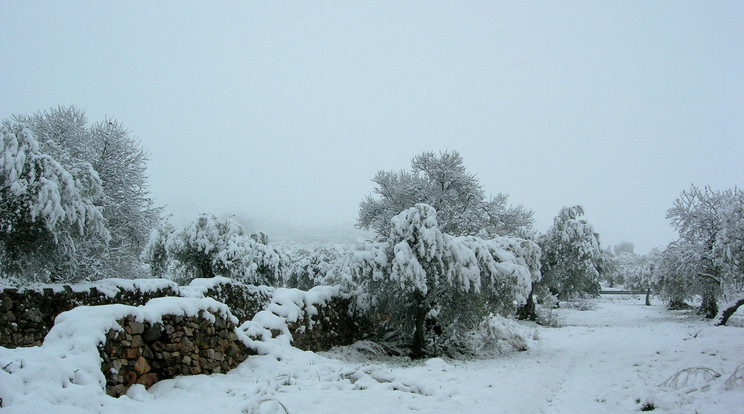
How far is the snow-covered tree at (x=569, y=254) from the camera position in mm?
23188

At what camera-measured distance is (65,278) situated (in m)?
12.6

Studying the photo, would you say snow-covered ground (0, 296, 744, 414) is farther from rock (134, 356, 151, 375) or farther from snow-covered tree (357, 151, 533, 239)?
snow-covered tree (357, 151, 533, 239)

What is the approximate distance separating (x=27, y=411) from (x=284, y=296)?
7.17m

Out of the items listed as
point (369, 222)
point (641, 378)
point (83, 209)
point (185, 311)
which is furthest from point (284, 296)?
point (369, 222)

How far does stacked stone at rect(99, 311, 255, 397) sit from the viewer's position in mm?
5012

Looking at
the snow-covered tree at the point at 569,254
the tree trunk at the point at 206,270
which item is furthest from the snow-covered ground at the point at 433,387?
the snow-covered tree at the point at 569,254

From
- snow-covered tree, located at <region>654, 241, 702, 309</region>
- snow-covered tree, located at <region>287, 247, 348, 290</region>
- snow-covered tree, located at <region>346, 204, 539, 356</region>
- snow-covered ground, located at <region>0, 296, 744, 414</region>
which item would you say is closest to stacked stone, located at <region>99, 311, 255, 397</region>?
snow-covered ground, located at <region>0, 296, 744, 414</region>

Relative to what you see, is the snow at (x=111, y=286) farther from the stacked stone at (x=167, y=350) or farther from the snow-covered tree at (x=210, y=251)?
the snow-covered tree at (x=210, y=251)

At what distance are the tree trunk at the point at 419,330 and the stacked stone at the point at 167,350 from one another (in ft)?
18.8

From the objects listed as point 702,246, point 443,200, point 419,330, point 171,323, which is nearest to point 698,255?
point 702,246

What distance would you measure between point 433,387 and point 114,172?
46.8 feet

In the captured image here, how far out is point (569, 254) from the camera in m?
23.6

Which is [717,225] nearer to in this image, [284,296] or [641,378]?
[641,378]

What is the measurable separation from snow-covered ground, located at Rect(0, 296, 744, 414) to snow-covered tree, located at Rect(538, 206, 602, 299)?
13686mm
